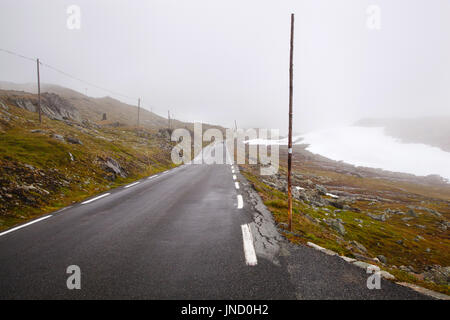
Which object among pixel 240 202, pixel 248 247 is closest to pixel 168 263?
pixel 248 247

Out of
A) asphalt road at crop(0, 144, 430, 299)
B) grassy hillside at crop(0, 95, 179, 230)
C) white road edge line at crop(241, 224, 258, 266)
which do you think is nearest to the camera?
asphalt road at crop(0, 144, 430, 299)

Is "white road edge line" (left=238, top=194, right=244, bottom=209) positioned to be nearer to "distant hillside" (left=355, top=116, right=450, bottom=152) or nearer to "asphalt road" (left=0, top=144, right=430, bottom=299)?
"asphalt road" (left=0, top=144, right=430, bottom=299)

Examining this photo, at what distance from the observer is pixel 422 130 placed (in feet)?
390

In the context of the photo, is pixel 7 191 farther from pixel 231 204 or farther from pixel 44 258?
pixel 231 204

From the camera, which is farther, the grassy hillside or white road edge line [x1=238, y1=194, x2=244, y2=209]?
the grassy hillside

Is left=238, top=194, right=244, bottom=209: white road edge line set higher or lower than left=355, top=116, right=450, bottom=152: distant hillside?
lower

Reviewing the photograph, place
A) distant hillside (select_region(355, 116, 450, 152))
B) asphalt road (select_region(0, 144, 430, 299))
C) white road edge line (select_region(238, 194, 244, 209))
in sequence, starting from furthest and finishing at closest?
distant hillside (select_region(355, 116, 450, 152)) → white road edge line (select_region(238, 194, 244, 209)) → asphalt road (select_region(0, 144, 430, 299))

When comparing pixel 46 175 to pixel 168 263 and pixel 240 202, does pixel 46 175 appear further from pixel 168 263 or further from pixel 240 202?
pixel 168 263

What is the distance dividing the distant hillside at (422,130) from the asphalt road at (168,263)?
130855mm

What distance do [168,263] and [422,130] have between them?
167 meters

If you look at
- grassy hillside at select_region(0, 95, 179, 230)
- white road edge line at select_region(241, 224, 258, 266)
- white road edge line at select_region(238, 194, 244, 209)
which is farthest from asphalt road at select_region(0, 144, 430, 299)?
grassy hillside at select_region(0, 95, 179, 230)

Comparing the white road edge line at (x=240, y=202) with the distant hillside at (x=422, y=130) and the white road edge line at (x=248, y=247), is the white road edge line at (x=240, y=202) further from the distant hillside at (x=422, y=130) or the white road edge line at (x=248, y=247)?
the distant hillside at (x=422, y=130)

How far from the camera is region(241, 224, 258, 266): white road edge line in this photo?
155 inches

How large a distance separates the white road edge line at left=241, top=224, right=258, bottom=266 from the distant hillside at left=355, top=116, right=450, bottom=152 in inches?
5142
